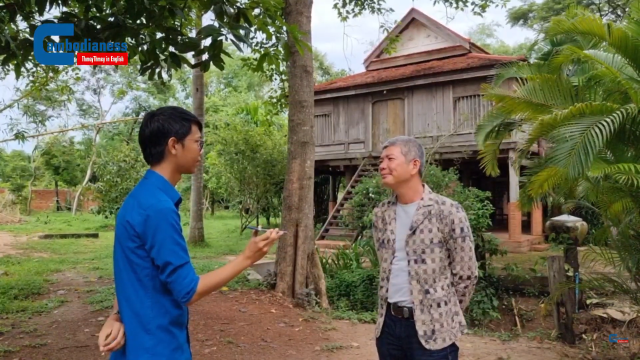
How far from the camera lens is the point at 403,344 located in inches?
101

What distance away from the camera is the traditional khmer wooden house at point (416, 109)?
46.0 feet

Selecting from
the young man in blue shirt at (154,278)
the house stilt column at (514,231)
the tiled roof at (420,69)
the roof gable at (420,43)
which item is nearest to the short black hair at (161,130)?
the young man in blue shirt at (154,278)

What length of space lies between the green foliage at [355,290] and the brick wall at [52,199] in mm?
23400

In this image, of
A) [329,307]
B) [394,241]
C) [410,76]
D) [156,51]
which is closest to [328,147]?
[410,76]

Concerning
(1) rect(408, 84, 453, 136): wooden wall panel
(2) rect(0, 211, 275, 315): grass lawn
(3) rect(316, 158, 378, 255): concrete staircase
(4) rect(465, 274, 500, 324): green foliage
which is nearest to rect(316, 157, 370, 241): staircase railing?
(3) rect(316, 158, 378, 255): concrete staircase

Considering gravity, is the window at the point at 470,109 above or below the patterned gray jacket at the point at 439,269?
above

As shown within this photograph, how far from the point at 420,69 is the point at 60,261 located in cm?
1095

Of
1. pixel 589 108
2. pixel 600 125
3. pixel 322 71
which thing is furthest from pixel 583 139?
pixel 322 71

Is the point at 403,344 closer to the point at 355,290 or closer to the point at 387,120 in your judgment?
the point at 355,290

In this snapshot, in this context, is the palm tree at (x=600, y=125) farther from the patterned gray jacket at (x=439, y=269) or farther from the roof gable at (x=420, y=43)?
the roof gable at (x=420, y=43)

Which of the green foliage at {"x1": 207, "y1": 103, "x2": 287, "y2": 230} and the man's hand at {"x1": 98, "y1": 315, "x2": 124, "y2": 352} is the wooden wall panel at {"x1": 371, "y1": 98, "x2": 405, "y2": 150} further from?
the man's hand at {"x1": 98, "y1": 315, "x2": 124, "y2": 352}

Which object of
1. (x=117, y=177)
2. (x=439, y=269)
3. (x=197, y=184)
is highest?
(x=117, y=177)

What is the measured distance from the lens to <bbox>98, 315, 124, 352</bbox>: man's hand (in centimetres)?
176

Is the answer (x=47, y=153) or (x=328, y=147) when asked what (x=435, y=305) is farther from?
(x=47, y=153)
